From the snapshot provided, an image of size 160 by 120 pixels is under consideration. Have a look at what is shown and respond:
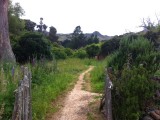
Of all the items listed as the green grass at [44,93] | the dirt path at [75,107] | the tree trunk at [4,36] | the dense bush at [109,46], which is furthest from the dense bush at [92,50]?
the dirt path at [75,107]

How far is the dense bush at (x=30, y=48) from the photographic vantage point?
78.5ft

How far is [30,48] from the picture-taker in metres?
24.1

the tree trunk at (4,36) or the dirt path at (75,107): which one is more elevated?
the tree trunk at (4,36)

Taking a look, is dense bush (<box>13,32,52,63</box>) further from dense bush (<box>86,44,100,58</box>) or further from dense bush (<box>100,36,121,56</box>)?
dense bush (<box>86,44,100,58</box>)

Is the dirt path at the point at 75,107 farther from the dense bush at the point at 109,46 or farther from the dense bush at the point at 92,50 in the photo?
the dense bush at the point at 92,50

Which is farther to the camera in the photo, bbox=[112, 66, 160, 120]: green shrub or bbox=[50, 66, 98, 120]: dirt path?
bbox=[50, 66, 98, 120]: dirt path

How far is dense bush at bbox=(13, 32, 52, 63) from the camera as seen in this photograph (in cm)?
2392

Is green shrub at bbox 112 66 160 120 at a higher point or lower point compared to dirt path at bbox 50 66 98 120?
higher

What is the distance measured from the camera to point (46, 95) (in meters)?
9.86

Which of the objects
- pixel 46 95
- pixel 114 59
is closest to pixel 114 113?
pixel 46 95

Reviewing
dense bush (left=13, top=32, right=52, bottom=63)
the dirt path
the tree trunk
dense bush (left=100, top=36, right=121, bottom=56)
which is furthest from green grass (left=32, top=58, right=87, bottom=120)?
dense bush (left=100, top=36, right=121, bottom=56)

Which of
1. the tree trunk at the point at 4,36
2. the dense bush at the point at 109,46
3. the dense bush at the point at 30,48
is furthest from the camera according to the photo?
the dense bush at the point at 109,46

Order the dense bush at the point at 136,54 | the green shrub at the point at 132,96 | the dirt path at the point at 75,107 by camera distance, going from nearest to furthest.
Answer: the green shrub at the point at 132,96 → the dirt path at the point at 75,107 → the dense bush at the point at 136,54

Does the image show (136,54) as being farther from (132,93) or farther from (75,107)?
(132,93)
